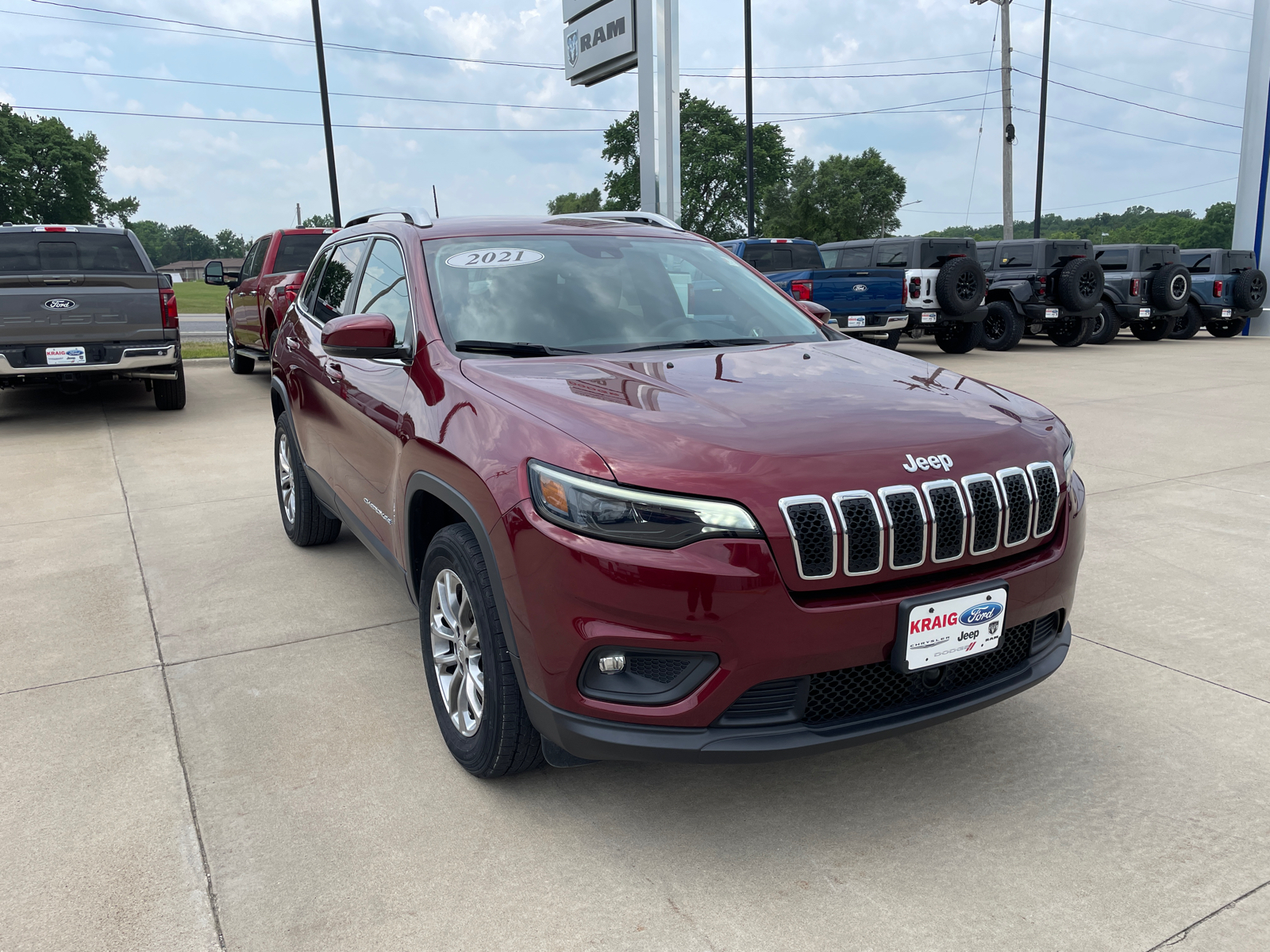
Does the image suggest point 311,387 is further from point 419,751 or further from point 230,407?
point 230,407

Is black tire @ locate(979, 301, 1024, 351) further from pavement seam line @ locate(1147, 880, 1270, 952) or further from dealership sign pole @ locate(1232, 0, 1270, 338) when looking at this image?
pavement seam line @ locate(1147, 880, 1270, 952)

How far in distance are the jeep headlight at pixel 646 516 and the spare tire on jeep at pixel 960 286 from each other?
14133 mm

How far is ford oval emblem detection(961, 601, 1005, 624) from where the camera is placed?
2473 mm

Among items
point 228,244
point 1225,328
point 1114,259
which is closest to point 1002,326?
point 1114,259

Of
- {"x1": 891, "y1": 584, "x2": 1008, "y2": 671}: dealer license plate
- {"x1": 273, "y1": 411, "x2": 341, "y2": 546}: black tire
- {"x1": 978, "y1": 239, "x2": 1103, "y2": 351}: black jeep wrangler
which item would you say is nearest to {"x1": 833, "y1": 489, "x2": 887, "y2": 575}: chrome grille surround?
{"x1": 891, "y1": 584, "x2": 1008, "y2": 671}: dealer license plate

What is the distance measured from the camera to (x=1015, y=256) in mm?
17953

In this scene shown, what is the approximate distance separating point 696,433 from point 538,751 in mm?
1060

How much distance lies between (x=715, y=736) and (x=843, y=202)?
8521 cm

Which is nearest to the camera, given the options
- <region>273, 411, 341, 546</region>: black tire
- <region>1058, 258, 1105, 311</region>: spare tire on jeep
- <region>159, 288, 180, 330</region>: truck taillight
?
<region>273, 411, 341, 546</region>: black tire

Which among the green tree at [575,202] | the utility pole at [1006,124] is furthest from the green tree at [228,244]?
the utility pole at [1006,124]

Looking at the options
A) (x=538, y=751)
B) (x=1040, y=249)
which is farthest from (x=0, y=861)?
(x=1040, y=249)

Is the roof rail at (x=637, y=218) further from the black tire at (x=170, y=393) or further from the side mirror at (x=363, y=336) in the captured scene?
the black tire at (x=170, y=393)

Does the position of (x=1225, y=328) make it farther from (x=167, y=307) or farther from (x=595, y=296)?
(x=595, y=296)

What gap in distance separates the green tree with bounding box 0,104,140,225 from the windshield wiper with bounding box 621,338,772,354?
79372 millimetres
